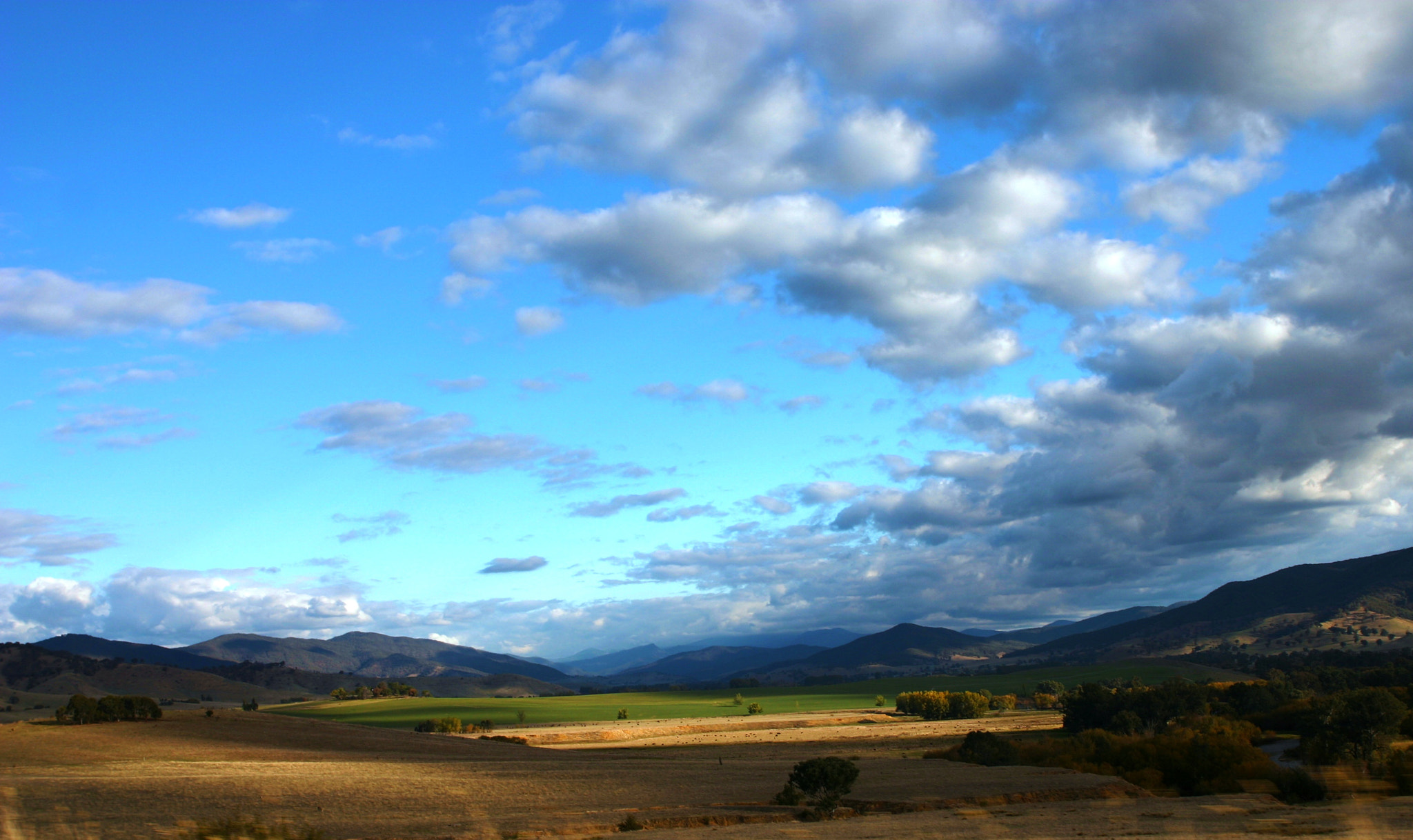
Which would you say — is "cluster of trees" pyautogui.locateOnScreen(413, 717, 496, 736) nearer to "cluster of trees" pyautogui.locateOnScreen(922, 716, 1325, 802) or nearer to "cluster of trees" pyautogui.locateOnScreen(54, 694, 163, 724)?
"cluster of trees" pyautogui.locateOnScreen(54, 694, 163, 724)

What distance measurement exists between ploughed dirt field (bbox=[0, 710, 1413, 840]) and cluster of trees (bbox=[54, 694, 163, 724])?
27.2 ft

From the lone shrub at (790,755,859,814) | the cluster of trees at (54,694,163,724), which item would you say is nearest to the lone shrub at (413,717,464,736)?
the cluster of trees at (54,694,163,724)

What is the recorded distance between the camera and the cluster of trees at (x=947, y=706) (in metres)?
156

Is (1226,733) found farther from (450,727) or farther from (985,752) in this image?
(450,727)

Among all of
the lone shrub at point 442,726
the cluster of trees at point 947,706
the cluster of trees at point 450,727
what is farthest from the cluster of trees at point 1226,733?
the lone shrub at point 442,726

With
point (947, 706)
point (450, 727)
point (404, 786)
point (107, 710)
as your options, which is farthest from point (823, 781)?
point (947, 706)

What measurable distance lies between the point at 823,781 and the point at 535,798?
13404 millimetres

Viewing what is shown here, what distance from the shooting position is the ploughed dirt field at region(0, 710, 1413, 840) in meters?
33.2

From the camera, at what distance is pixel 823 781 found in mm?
43656

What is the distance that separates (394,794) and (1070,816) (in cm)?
2959

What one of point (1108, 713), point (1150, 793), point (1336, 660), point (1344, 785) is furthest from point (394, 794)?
point (1336, 660)

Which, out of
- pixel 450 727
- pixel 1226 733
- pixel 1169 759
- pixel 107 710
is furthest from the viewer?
pixel 450 727

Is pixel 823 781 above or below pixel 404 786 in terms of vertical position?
below

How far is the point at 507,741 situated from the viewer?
102 meters
